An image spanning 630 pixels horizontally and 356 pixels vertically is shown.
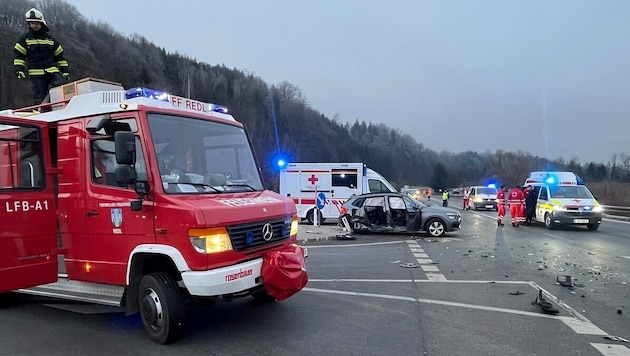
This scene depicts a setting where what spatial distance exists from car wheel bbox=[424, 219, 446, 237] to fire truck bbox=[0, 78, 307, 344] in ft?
33.0

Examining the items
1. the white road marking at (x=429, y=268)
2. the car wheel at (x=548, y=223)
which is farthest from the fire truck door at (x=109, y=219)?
the car wheel at (x=548, y=223)

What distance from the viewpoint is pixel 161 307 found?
15.8 ft

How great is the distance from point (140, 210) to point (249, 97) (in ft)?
363

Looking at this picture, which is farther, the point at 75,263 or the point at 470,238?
the point at 470,238

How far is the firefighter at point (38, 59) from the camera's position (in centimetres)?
768

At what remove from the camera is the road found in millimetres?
4805

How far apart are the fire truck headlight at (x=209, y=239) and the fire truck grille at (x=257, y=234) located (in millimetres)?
100

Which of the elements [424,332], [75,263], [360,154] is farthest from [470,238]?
[360,154]

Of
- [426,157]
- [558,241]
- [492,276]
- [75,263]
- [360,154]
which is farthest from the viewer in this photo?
[426,157]

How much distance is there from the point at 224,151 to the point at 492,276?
18.8 ft

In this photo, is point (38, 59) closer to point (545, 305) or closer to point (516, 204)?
point (545, 305)

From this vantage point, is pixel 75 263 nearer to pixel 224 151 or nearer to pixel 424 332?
pixel 224 151

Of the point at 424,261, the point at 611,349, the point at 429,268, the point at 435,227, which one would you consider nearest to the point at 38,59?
the point at 429,268

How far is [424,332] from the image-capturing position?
5203 millimetres
